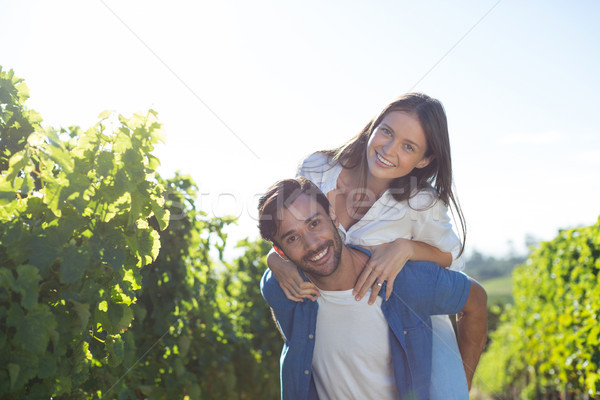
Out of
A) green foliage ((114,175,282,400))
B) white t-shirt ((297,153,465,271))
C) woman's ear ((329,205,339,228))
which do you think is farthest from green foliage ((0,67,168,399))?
white t-shirt ((297,153,465,271))

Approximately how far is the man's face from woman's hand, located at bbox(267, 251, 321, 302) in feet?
0.22

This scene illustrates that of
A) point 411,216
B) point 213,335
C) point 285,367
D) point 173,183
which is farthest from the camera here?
point 213,335

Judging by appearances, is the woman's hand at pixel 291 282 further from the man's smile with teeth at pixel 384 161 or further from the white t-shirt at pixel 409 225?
the man's smile with teeth at pixel 384 161

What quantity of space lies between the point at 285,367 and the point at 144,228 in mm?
1361

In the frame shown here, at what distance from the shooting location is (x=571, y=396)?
24.7 feet

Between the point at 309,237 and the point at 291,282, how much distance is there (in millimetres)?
290

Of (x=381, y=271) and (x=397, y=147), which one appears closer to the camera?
(x=381, y=271)

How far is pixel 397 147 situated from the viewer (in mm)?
3541

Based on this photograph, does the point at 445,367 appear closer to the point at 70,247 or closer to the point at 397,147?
the point at 397,147

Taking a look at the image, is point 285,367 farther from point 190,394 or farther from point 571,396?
point 571,396

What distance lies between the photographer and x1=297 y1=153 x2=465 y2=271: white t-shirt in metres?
3.35

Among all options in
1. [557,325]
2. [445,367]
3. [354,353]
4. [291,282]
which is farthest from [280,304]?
[557,325]

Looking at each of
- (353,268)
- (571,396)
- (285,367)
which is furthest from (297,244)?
(571,396)

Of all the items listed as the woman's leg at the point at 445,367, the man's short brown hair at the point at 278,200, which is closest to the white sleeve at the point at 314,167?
the man's short brown hair at the point at 278,200
